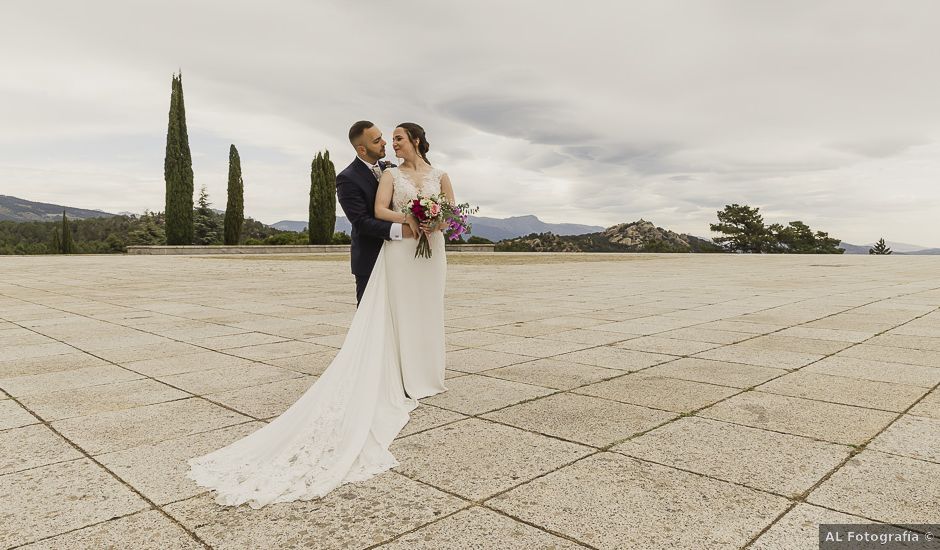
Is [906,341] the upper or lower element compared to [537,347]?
upper

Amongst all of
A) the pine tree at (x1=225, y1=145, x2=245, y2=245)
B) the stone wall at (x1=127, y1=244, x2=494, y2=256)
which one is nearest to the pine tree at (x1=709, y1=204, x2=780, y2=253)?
the stone wall at (x1=127, y1=244, x2=494, y2=256)

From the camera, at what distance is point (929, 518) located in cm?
220

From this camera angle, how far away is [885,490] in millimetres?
2432

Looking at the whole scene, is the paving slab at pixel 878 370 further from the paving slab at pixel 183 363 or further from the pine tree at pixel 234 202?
the pine tree at pixel 234 202

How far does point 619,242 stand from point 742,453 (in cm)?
4542

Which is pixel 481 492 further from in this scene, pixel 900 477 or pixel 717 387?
pixel 717 387

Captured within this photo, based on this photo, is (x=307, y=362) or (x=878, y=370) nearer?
(x=878, y=370)

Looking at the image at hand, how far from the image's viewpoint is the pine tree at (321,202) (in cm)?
3599

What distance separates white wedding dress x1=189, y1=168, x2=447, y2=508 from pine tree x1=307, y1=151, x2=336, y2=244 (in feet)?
109

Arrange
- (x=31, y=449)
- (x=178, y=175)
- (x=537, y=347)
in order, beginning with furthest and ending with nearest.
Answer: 1. (x=178, y=175)
2. (x=537, y=347)
3. (x=31, y=449)

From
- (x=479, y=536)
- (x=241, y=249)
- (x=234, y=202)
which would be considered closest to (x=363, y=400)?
(x=479, y=536)

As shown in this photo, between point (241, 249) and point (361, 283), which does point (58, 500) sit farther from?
point (241, 249)

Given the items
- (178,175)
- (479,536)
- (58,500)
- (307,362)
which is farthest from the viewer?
(178,175)

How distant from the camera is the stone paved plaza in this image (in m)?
2.18
